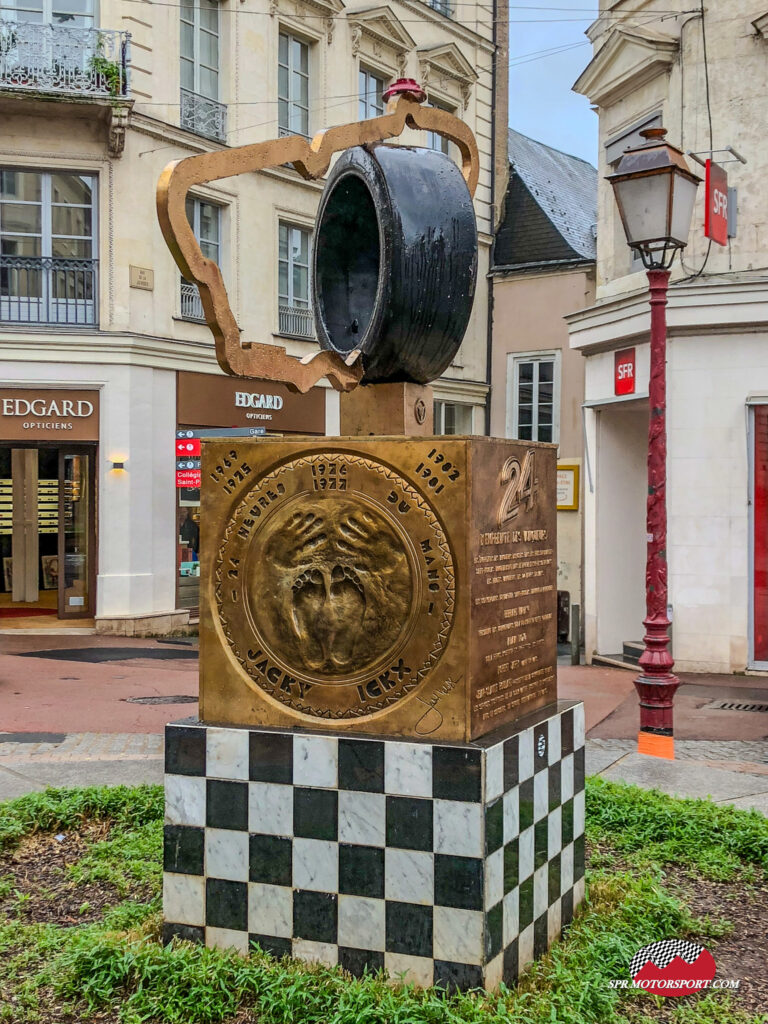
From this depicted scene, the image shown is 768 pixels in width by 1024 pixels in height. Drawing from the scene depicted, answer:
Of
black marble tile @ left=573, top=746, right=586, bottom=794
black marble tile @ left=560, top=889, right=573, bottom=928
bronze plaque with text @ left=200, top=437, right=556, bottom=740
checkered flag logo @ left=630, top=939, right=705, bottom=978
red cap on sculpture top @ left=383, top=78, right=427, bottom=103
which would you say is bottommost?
checkered flag logo @ left=630, top=939, right=705, bottom=978

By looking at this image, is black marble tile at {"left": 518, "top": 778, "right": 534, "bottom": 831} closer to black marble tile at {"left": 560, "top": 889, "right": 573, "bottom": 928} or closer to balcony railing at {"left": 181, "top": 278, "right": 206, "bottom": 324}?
black marble tile at {"left": 560, "top": 889, "right": 573, "bottom": 928}

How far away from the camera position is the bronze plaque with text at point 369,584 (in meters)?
3.43

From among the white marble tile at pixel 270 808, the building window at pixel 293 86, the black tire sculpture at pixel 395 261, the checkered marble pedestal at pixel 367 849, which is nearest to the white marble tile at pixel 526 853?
the checkered marble pedestal at pixel 367 849

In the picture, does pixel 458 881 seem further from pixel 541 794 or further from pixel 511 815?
pixel 541 794

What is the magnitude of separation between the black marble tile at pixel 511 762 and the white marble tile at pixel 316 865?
22.7 inches

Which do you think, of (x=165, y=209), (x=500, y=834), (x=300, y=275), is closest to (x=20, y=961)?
(x=500, y=834)

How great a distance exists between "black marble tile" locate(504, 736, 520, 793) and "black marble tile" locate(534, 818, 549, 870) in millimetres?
277

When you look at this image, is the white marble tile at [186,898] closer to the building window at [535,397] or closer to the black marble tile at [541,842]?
the black marble tile at [541,842]

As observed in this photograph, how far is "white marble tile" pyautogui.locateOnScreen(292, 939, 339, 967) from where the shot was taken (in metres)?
3.47

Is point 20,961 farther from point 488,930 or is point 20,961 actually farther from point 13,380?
point 13,380

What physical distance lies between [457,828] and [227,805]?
796mm

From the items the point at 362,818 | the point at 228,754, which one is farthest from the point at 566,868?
the point at 228,754

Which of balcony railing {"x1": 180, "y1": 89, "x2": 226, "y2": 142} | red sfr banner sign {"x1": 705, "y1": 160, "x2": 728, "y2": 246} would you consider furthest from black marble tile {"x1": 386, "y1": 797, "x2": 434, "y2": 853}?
balcony railing {"x1": 180, "y1": 89, "x2": 226, "y2": 142}

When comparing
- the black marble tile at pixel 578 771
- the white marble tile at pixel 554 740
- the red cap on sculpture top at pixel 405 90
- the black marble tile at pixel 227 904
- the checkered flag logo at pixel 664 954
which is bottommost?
the checkered flag logo at pixel 664 954
